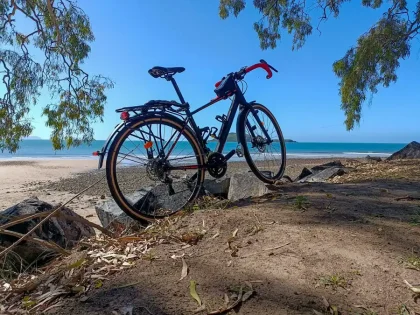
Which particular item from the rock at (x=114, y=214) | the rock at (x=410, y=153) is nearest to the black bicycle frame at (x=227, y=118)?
the rock at (x=114, y=214)

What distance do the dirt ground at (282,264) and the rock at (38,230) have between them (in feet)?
5.19

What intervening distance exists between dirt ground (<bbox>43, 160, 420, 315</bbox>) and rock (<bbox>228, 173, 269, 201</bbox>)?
4.48ft

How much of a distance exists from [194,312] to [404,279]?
40.7 inches

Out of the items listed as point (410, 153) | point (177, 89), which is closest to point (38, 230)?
point (177, 89)

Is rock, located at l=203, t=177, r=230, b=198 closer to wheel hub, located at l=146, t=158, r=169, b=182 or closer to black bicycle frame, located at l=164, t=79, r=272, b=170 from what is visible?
black bicycle frame, located at l=164, t=79, r=272, b=170

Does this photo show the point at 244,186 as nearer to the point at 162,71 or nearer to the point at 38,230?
the point at 162,71

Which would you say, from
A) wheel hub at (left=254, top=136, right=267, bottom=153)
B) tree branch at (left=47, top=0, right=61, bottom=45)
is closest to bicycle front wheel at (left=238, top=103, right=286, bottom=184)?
wheel hub at (left=254, top=136, right=267, bottom=153)

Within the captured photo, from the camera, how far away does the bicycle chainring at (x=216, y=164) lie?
3.12 meters

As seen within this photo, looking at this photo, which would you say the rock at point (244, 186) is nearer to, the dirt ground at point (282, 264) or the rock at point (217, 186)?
the rock at point (217, 186)

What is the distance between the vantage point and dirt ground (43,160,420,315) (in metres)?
1.50

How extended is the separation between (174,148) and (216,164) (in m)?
0.45

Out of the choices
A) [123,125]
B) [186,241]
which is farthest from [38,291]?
[123,125]

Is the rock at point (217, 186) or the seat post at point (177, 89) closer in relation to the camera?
the seat post at point (177, 89)

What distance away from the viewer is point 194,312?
143cm
